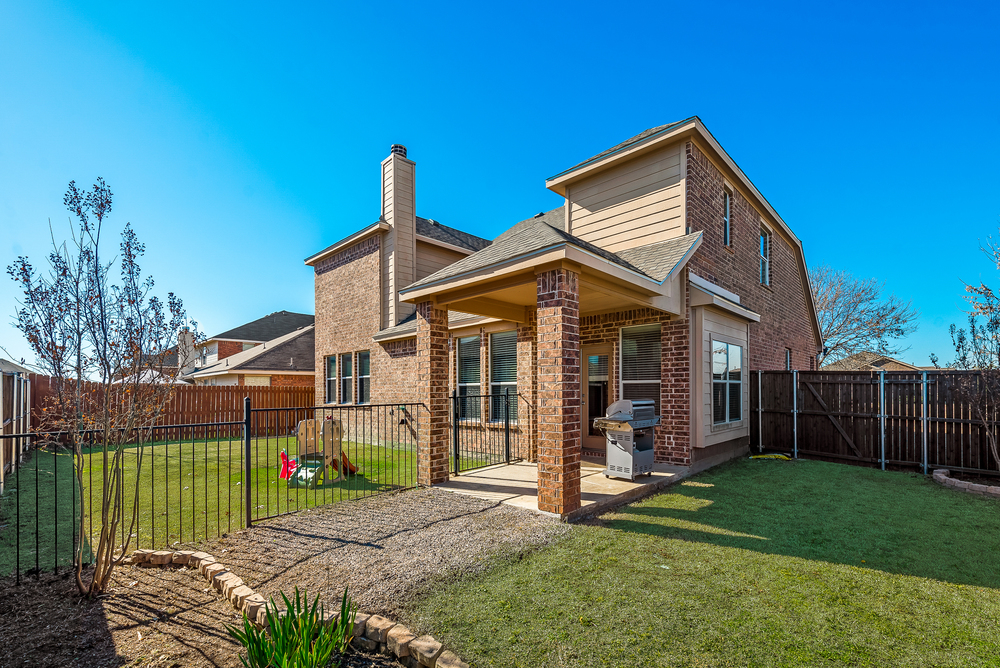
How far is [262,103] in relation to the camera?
28.3ft

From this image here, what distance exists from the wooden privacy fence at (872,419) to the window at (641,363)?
3.73m

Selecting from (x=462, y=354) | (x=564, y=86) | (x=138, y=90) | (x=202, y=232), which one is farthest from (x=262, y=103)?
(x=564, y=86)

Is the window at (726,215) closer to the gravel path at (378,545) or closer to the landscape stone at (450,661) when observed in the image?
the gravel path at (378,545)

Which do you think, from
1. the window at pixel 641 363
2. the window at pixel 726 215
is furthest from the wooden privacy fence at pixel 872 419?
the window at pixel 641 363

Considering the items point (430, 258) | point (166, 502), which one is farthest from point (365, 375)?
point (166, 502)

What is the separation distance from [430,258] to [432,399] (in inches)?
329

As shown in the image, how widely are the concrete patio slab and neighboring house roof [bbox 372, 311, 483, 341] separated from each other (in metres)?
3.85

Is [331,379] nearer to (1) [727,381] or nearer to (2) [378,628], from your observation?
(1) [727,381]

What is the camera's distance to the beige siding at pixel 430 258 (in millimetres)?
13680

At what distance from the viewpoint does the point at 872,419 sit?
887 centimetres

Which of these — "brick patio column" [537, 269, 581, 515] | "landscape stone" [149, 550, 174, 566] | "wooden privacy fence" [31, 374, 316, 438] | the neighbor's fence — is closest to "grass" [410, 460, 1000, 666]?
"brick patio column" [537, 269, 581, 515]

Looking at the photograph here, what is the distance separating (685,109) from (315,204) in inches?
480

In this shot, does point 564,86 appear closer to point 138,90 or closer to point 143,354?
point 138,90

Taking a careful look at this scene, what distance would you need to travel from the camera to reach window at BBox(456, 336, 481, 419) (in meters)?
10.4
